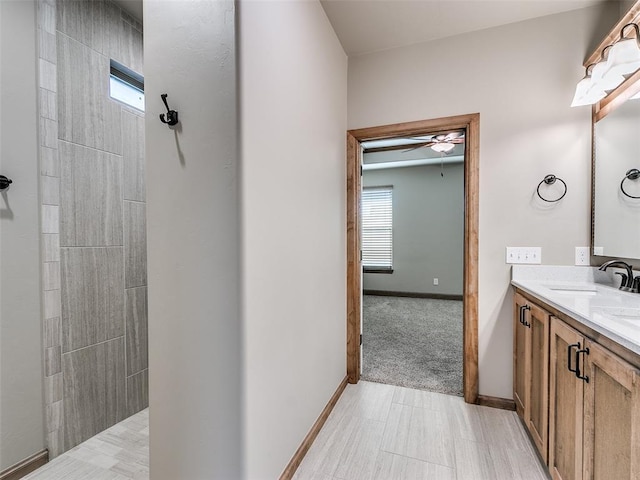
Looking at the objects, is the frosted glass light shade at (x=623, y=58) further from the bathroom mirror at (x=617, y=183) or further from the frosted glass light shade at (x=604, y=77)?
the bathroom mirror at (x=617, y=183)

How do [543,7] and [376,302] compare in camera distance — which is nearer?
[543,7]

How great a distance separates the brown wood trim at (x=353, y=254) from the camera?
256 cm

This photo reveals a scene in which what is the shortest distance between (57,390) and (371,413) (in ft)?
6.45

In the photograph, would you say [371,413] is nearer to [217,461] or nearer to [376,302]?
[217,461]

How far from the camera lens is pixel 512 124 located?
220 centimetres

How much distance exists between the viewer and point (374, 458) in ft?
5.62

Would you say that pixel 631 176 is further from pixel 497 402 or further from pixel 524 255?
pixel 497 402

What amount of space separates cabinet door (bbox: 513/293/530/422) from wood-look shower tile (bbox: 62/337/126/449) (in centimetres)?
Result: 266

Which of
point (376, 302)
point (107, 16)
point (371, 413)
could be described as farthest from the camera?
point (376, 302)

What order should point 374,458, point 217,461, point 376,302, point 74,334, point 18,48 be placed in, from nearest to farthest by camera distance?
point 217,461 < point 18,48 < point 374,458 < point 74,334 < point 376,302

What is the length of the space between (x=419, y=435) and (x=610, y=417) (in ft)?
3.80

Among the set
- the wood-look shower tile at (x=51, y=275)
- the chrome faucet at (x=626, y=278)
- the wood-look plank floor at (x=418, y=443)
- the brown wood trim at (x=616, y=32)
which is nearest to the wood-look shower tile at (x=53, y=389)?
the wood-look shower tile at (x=51, y=275)

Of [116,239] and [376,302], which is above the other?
[116,239]

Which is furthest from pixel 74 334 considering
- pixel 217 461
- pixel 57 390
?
pixel 217 461
